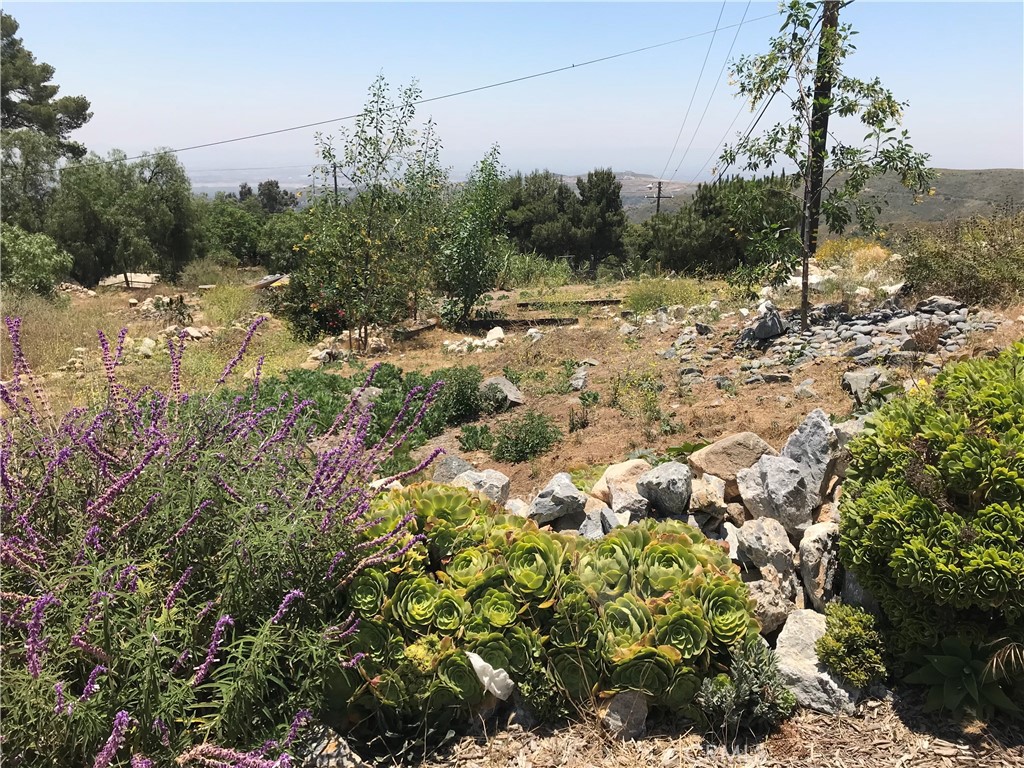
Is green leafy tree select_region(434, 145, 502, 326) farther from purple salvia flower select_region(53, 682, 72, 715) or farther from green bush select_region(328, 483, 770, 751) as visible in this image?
purple salvia flower select_region(53, 682, 72, 715)

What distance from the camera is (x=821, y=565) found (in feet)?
9.59

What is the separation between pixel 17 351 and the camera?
7.04 ft

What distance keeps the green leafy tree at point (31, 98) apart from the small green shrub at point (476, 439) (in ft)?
98.5

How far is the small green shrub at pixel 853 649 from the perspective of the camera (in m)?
2.46

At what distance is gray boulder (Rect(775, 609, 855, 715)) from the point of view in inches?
96.3

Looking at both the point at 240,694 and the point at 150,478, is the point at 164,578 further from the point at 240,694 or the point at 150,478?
the point at 240,694

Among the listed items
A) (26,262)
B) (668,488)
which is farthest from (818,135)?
(26,262)

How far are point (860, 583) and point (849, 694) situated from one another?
416 millimetres

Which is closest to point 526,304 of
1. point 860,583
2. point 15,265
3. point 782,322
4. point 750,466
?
point 782,322

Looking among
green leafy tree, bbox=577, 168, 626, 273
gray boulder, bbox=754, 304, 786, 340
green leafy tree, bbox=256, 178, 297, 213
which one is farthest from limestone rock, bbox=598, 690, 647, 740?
green leafy tree, bbox=256, 178, 297, 213

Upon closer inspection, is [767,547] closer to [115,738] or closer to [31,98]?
[115,738]

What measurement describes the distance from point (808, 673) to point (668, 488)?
1239 mm

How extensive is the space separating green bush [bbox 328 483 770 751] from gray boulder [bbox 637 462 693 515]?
3.03ft

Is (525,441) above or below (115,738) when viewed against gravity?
below
